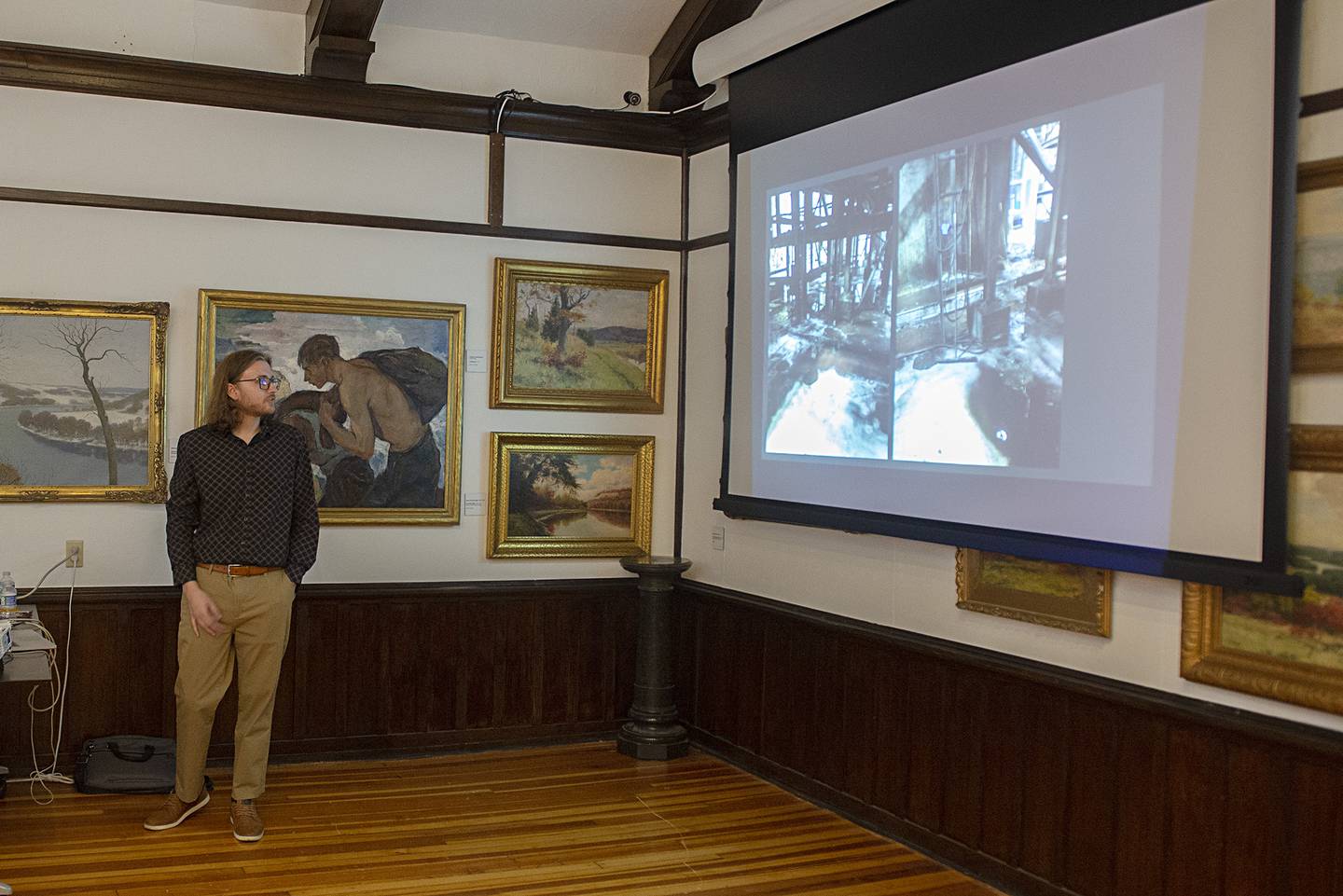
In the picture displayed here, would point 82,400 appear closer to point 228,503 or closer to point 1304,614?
point 228,503

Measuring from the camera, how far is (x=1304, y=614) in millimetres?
3180

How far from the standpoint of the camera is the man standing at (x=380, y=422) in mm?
5543

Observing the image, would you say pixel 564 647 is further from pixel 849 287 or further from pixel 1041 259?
pixel 1041 259

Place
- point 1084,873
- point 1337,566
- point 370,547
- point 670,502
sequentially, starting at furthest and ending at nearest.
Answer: point 670,502 < point 370,547 < point 1084,873 < point 1337,566

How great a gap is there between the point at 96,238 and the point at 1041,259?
12.6 ft

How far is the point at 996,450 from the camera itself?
4.04m

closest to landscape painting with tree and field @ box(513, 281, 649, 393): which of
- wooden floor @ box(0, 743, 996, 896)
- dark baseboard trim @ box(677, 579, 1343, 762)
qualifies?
dark baseboard trim @ box(677, 579, 1343, 762)

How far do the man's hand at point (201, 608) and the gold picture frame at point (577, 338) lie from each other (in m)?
1.79

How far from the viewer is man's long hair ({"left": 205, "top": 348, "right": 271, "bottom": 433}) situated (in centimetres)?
447

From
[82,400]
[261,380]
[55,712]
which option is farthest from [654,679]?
[82,400]

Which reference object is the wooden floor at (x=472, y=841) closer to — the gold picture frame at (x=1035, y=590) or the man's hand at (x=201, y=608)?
the man's hand at (x=201, y=608)

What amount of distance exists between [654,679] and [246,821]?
199 centimetres

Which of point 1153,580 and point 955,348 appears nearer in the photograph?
point 1153,580

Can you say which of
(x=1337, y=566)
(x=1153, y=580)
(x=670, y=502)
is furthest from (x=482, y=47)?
(x=1337, y=566)
